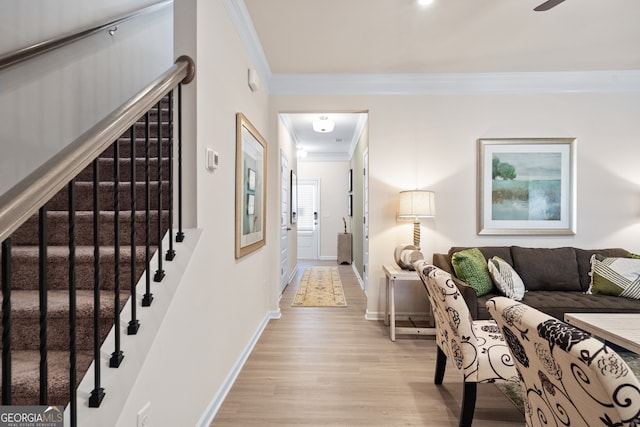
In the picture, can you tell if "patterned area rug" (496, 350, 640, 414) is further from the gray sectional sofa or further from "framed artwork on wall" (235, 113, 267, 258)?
"framed artwork on wall" (235, 113, 267, 258)

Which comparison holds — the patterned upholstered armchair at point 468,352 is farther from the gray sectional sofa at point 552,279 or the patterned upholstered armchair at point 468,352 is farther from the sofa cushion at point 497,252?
the sofa cushion at point 497,252

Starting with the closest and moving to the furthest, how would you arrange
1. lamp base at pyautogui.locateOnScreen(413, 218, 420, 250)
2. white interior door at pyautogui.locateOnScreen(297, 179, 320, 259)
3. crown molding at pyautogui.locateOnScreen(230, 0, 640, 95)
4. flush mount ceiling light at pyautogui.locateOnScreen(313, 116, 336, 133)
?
lamp base at pyautogui.locateOnScreen(413, 218, 420, 250), crown molding at pyautogui.locateOnScreen(230, 0, 640, 95), flush mount ceiling light at pyautogui.locateOnScreen(313, 116, 336, 133), white interior door at pyautogui.locateOnScreen(297, 179, 320, 259)

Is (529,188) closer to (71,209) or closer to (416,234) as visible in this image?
(416,234)

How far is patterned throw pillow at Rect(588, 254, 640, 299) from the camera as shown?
106 inches

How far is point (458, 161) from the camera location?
3.48 metres

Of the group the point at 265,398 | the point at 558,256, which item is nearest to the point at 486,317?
the point at 558,256

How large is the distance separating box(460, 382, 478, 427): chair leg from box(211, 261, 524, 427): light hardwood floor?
125mm

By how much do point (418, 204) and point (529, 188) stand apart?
1.37m

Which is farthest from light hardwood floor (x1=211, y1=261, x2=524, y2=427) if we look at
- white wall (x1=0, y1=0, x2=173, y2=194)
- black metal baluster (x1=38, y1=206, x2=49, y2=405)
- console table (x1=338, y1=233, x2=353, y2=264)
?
console table (x1=338, y1=233, x2=353, y2=264)

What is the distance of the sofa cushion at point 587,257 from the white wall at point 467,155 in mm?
249

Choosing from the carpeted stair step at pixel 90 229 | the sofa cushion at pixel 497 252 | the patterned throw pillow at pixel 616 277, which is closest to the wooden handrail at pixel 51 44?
the carpeted stair step at pixel 90 229

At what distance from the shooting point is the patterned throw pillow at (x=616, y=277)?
271cm

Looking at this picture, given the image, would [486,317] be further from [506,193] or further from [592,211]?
[592,211]

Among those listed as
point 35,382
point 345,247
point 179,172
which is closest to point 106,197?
point 179,172
